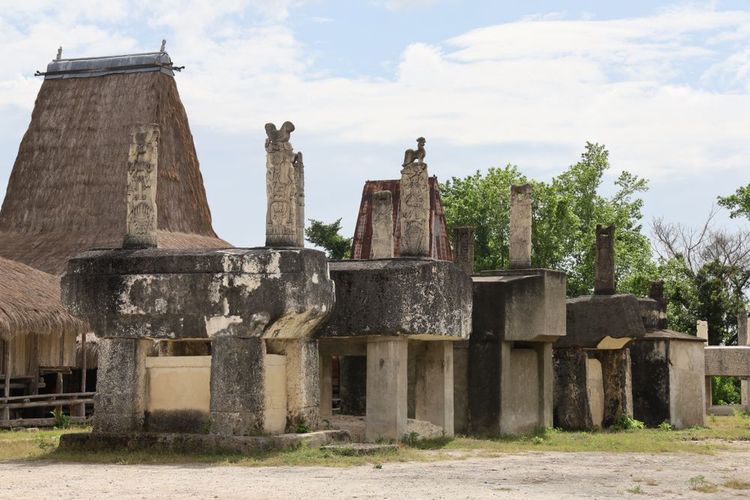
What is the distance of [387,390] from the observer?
18109mm

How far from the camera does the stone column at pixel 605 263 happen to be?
24.3 m

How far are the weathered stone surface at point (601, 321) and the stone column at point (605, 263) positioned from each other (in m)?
0.56

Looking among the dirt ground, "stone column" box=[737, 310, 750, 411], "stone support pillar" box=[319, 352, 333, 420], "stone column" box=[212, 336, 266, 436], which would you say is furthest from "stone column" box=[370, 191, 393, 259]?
"stone column" box=[737, 310, 750, 411]

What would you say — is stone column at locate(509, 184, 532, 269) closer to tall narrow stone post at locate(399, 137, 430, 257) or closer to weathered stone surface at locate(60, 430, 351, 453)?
tall narrow stone post at locate(399, 137, 430, 257)

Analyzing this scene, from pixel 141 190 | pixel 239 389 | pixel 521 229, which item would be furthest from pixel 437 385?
pixel 141 190

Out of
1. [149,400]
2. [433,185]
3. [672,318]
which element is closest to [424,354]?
[149,400]

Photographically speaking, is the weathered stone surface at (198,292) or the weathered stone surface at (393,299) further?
the weathered stone surface at (393,299)

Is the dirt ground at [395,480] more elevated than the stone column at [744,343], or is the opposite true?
the stone column at [744,343]

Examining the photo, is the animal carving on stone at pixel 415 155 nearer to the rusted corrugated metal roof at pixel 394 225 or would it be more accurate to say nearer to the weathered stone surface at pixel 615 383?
the weathered stone surface at pixel 615 383

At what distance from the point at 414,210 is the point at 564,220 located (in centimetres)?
2472

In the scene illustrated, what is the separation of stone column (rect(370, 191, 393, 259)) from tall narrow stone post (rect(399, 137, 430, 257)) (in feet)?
9.94

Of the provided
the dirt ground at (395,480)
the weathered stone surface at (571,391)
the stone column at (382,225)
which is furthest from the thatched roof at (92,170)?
the dirt ground at (395,480)

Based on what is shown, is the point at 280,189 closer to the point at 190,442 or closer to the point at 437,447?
the point at 190,442

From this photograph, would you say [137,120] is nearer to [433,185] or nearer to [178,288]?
[433,185]
